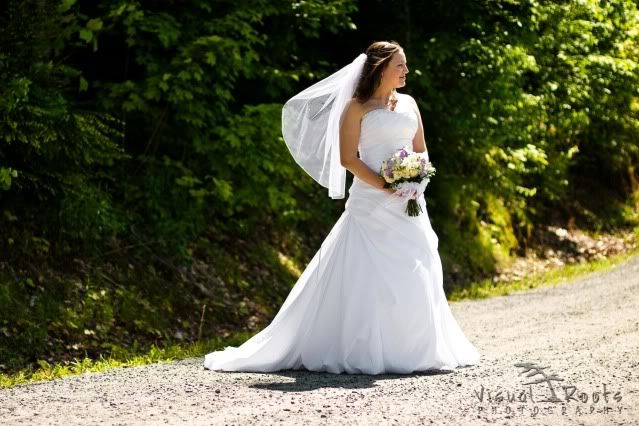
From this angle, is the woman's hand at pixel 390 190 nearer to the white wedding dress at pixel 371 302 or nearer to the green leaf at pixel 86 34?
the white wedding dress at pixel 371 302

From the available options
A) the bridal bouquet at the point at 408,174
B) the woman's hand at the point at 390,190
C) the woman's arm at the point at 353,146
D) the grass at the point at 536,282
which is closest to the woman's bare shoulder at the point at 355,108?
the woman's arm at the point at 353,146

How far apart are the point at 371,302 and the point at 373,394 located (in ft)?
3.56

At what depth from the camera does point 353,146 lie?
25.8 ft

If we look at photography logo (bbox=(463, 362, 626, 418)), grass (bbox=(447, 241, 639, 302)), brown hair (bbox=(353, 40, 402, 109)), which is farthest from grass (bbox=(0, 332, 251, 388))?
grass (bbox=(447, 241, 639, 302))

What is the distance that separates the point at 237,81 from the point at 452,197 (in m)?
4.37

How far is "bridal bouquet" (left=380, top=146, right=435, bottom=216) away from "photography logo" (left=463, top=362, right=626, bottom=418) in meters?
1.54

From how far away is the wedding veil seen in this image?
799 cm

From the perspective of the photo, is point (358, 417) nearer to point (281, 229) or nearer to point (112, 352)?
point (112, 352)

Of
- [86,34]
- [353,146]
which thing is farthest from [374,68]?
[86,34]

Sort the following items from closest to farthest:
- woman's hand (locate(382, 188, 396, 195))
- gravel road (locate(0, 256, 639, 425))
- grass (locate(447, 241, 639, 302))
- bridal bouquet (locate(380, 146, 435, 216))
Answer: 1. gravel road (locate(0, 256, 639, 425))
2. bridal bouquet (locate(380, 146, 435, 216))
3. woman's hand (locate(382, 188, 396, 195))
4. grass (locate(447, 241, 639, 302))

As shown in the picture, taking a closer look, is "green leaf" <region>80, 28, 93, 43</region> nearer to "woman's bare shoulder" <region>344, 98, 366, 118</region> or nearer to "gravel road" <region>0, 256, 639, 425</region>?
"woman's bare shoulder" <region>344, 98, 366, 118</region>

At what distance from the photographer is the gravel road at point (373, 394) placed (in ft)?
19.6

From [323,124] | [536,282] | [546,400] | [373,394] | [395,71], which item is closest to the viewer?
[546,400]

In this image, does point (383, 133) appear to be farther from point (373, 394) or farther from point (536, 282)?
point (536, 282)
